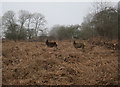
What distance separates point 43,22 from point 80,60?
47.9 feet

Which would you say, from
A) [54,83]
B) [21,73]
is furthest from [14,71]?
[54,83]

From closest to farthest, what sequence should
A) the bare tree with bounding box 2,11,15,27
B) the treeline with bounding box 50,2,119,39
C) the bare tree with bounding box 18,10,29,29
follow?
the treeline with bounding box 50,2,119,39, the bare tree with bounding box 2,11,15,27, the bare tree with bounding box 18,10,29,29

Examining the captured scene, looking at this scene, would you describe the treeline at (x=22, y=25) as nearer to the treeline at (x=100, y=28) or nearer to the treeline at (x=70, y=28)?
the treeline at (x=70, y=28)

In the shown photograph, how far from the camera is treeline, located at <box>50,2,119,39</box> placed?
11.0 m

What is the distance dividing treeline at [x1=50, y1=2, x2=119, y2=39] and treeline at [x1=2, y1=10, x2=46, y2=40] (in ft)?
14.3

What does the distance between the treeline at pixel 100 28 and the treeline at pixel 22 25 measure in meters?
4.37

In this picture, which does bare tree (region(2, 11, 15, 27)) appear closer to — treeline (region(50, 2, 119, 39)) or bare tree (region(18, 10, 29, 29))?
bare tree (region(18, 10, 29, 29))

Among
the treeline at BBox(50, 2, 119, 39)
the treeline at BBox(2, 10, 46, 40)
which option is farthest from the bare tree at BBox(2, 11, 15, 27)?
the treeline at BBox(50, 2, 119, 39)

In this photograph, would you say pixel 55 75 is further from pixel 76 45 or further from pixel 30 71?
pixel 76 45

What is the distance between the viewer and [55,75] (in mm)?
5289

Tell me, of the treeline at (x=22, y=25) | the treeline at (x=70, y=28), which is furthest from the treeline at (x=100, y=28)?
the treeline at (x=22, y=25)

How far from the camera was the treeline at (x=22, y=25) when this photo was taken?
1509 cm

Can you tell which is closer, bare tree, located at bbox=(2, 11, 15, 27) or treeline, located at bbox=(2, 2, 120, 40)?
treeline, located at bbox=(2, 2, 120, 40)

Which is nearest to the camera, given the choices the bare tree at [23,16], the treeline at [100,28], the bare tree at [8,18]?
the treeline at [100,28]
